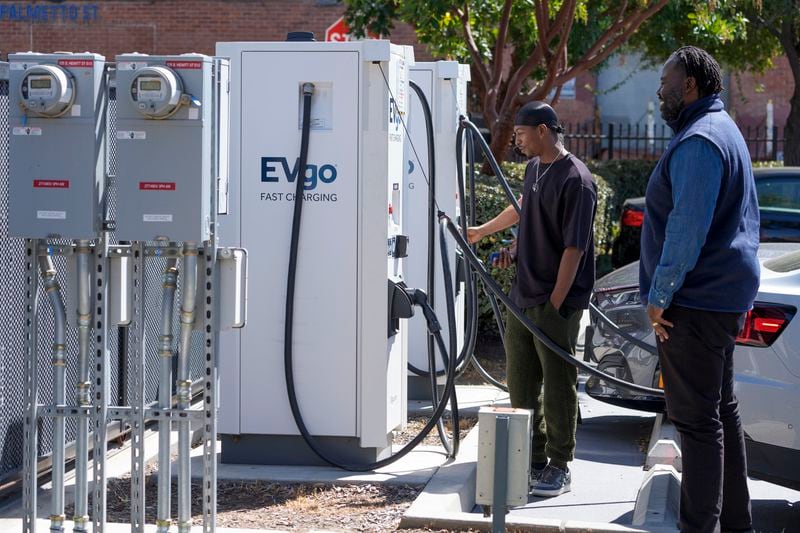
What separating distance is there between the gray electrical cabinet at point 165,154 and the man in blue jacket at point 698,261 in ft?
5.92

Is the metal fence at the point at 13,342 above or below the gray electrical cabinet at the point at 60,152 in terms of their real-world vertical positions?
below

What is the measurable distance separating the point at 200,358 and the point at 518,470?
4.34 meters

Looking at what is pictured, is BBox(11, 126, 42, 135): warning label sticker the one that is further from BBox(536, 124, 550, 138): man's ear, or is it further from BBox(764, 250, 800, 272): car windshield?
BBox(764, 250, 800, 272): car windshield

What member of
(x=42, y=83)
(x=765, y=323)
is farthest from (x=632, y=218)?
(x=42, y=83)

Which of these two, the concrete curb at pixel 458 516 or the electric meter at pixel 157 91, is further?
the concrete curb at pixel 458 516

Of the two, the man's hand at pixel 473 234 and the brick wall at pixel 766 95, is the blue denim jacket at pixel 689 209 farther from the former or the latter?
the brick wall at pixel 766 95

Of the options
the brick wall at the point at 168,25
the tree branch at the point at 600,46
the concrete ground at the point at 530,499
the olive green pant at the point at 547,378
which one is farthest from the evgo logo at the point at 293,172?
the brick wall at the point at 168,25

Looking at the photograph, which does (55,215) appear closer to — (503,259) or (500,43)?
(503,259)

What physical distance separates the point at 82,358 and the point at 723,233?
101 inches

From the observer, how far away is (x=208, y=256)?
14.0 ft

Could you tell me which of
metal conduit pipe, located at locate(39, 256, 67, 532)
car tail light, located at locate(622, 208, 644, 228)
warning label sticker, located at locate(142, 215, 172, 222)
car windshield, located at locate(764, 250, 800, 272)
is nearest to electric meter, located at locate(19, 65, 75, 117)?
warning label sticker, located at locate(142, 215, 172, 222)

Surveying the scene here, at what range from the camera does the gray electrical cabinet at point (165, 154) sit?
4.13 metres

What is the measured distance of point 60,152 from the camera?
4.19 metres

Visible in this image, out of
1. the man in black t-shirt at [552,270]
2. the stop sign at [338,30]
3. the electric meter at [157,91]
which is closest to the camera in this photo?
the electric meter at [157,91]
